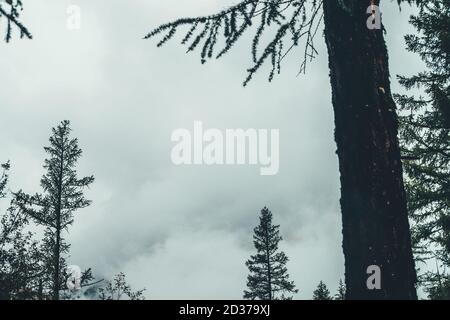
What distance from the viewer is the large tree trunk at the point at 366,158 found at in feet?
8.53

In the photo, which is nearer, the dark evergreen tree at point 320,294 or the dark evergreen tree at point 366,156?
the dark evergreen tree at point 366,156

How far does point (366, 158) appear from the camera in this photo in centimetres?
274

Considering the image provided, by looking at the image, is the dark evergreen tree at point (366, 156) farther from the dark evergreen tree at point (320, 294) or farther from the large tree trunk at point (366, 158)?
the dark evergreen tree at point (320, 294)

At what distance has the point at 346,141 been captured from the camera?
2.86m

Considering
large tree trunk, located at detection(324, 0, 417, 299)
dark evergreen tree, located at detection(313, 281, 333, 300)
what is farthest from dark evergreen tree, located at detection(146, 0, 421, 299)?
dark evergreen tree, located at detection(313, 281, 333, 300)

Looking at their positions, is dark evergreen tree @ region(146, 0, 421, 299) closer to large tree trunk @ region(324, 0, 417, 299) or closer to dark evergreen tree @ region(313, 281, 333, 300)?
large tree trunk @ region(324, 0, 417, 299)

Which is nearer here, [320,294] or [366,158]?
[366,158]

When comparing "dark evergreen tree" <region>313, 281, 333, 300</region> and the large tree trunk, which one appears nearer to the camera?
the large tree trunk

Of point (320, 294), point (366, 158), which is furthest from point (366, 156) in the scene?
point (320, 294)

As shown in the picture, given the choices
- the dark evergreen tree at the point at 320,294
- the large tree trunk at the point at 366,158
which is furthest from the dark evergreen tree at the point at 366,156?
the dark evergreen tree at the point at 320,294

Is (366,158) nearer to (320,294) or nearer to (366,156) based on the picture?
(366,156)

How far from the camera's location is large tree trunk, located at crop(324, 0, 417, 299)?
102 inches

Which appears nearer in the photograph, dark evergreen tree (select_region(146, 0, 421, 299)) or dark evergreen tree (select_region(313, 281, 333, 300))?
dark evergreen tree (select_region(146, 0, 421, 299))
